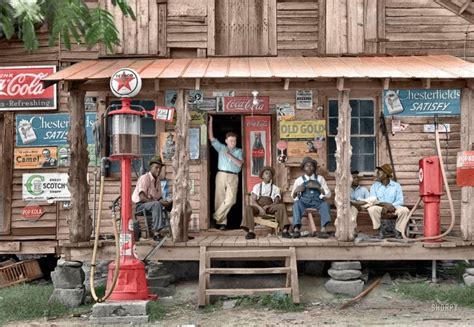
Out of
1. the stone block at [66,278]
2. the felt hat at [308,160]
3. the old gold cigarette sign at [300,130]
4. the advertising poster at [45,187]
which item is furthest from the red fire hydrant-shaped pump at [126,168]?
the old gold cigarette sign at [300,130]

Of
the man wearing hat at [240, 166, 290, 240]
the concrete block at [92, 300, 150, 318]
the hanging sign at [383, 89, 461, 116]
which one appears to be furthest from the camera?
the hanging sign at [383, 89, 461, 116]

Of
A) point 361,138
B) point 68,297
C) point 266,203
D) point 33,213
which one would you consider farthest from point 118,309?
point 361,138

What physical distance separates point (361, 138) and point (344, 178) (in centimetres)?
261

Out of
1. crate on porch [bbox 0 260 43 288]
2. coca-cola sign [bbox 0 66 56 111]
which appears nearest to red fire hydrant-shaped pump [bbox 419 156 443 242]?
coca-cola sign [bbox 0 66 56 111]

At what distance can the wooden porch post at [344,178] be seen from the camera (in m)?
9.89

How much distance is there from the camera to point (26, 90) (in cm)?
1229

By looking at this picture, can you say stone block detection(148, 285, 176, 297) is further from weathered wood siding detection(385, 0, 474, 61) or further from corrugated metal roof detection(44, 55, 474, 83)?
weathered wood siding detection(385, 0, 474, 61)

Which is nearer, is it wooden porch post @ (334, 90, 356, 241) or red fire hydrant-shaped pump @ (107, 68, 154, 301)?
red fire hydrant-shaped pump @ (107, 68, 154, 301)

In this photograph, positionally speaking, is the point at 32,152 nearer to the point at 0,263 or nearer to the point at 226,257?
the point at 0,263

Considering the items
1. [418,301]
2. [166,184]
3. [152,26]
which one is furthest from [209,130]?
[418,301]

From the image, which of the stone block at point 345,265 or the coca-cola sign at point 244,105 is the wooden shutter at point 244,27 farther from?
the stone block at point 345,265

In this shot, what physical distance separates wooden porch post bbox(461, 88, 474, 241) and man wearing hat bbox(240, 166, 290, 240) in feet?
9.22

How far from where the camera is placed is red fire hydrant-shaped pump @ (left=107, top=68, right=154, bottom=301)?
8.85 meters

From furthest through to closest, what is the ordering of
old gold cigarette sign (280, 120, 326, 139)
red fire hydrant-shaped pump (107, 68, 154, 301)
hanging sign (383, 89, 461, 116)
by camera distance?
old gold cigarette sign (280, 120, 326, 139) < hanging sign (383, 89, 461, 116) < red fire hydrant-shaped pump (107, 68, 154, 301)
